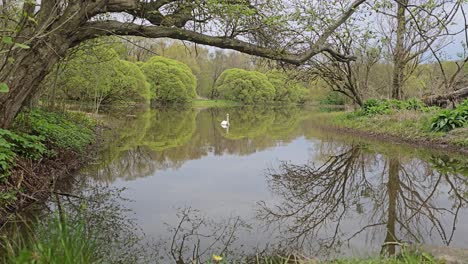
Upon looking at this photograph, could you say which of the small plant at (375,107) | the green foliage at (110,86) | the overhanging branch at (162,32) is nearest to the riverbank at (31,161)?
the overhanging branch at (162,32)

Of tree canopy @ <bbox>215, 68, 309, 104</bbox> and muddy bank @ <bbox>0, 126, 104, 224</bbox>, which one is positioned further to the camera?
tree canopy @ <bbox>215, 68, 309, 104</bbox>

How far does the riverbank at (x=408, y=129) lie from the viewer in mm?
11680

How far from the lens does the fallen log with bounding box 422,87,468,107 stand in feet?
47.8

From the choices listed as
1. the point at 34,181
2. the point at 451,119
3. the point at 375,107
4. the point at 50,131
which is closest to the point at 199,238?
the point at 34,181

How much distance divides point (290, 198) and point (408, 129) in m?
Answer: 9.34

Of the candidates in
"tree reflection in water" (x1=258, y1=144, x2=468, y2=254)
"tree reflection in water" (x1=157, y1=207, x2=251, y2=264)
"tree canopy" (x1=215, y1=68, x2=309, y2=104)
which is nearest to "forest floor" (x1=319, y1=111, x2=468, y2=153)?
"tree reflection in water" (x1=258, y1=144, x2=468, y2=254)

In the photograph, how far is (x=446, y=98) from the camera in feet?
52.9

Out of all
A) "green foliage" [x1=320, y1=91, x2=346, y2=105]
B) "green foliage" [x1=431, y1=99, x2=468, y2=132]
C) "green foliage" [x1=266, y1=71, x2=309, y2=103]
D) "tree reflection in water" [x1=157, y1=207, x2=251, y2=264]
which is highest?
"green foliage" [x1=266, y1=71, x2=309, y2=103]

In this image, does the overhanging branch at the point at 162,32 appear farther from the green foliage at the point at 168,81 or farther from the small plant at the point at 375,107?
the green foliage at the point at 168,81

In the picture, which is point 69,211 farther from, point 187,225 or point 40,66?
point 40,66

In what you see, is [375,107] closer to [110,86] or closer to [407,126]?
[407,126]

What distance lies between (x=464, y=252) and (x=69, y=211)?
15.8 ft

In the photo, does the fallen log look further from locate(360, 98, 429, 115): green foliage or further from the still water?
the still water

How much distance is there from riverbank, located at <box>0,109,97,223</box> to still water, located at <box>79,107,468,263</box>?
2.11 ft
